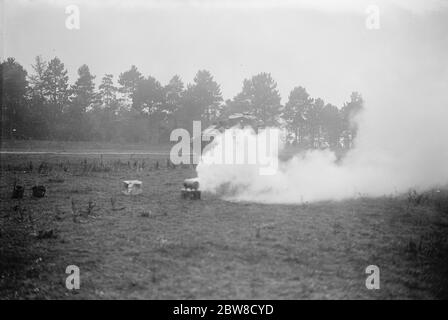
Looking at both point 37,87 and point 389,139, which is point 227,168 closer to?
point 389,139

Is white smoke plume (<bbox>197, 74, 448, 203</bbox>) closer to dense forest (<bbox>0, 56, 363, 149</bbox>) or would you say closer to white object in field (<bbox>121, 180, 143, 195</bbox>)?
white object in field (<bbox>121, 180, 143, 195</bbox>)

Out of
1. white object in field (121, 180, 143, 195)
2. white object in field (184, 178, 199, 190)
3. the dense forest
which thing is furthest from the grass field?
the dense forest

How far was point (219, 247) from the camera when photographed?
39.0 feet

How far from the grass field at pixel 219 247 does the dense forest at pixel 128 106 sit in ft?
145

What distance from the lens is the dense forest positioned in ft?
189

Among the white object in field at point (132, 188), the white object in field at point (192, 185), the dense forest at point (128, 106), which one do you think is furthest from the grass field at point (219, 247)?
the dense forest at point (128, 106)

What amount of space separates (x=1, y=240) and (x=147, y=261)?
21.3 ft

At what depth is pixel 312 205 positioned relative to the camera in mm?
18703

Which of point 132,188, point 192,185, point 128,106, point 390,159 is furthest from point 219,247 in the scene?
point 128,106

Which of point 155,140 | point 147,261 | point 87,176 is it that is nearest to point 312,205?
point 147,261

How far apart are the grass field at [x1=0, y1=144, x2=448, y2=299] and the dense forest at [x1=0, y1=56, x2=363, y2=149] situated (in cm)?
4422

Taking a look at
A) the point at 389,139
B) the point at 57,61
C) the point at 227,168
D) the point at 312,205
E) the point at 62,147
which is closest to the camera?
the point at 312,205

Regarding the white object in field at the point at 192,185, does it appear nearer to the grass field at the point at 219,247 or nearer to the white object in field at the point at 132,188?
the grass field at the point at 219,247
